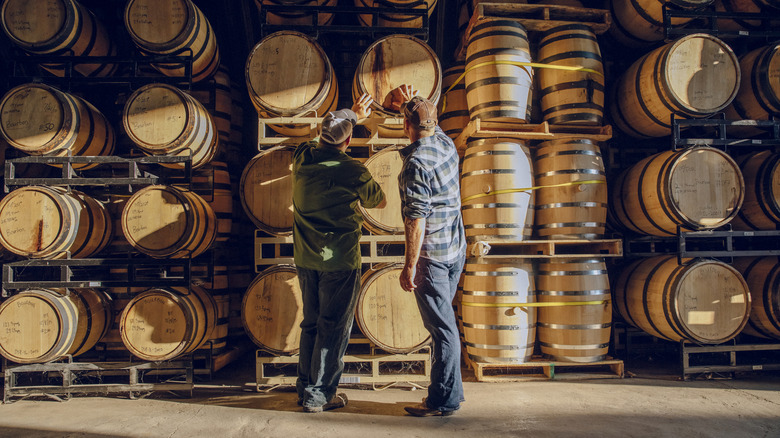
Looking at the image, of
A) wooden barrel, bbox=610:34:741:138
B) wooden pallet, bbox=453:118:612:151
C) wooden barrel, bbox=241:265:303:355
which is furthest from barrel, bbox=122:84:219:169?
wooden barrel, bbox=610:34:741:138

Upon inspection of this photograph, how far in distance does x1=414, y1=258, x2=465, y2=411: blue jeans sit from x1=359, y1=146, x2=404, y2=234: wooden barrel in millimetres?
819

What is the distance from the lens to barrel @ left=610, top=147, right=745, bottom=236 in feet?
12.4

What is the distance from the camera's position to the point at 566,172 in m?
3.88

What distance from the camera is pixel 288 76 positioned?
147 inches

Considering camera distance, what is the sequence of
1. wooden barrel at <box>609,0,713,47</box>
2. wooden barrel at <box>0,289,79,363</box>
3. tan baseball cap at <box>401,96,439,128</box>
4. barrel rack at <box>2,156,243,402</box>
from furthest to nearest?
wooden barrel at <box>609,0,713,47</box> → barrel rack at <box>2,156,243,402</box> → wooden barrel at <box>0,289,79,363</box> → tan baseball cap at <box>401,96,439,128</box>

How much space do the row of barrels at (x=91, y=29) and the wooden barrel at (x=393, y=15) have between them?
5.65ft

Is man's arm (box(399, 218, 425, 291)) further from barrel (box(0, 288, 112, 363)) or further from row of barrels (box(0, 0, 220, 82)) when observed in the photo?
barrel (box(0, 288, 112, 363))

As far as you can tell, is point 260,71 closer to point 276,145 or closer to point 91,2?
point 276,145

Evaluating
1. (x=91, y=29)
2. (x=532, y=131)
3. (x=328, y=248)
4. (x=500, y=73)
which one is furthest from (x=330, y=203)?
(x=91, y=29)

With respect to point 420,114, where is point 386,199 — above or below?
below

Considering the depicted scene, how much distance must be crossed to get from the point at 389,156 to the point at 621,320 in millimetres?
3208

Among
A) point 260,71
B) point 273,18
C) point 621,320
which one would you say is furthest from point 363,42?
point 621,320

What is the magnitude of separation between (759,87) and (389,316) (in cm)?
435

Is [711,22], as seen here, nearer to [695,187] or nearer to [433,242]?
[695,187]
